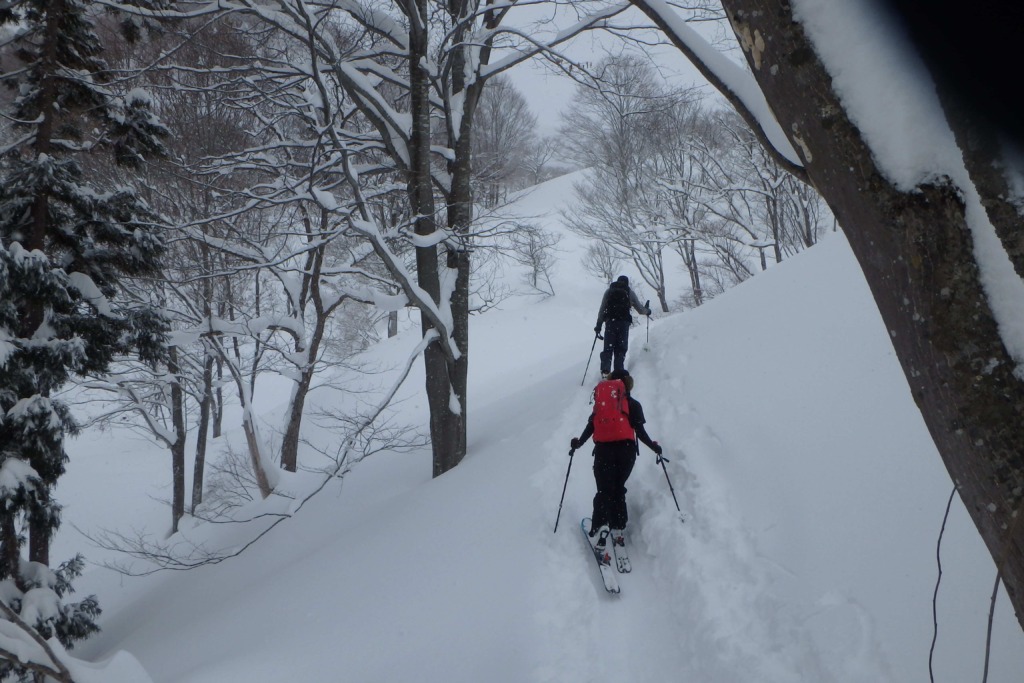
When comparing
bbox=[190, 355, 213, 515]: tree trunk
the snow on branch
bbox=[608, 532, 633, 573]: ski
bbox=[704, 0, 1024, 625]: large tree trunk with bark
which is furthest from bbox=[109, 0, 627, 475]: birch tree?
bbox=[190, 355, 213, 515]: tree trunk

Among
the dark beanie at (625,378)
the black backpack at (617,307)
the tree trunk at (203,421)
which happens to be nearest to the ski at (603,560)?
the dark beanie at (625,378)

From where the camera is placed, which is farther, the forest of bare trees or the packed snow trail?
the packed snow trail

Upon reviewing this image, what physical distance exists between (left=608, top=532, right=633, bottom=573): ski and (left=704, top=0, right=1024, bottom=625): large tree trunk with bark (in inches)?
145

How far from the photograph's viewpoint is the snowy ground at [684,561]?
328cm

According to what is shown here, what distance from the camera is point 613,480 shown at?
16.5 ft

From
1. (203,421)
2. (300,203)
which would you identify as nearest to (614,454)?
(300,203)

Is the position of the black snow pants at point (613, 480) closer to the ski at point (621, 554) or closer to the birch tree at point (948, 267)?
the ski at point (621, 554)

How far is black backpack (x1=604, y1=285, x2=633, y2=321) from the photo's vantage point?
8.75 meters

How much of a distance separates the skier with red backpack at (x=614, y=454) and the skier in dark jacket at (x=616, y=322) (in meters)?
3.53

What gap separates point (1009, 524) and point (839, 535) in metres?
2.72

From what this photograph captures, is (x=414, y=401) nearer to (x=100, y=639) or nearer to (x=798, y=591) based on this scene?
(x=100, y=639)

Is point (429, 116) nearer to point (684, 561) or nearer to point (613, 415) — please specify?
point (613, 415)

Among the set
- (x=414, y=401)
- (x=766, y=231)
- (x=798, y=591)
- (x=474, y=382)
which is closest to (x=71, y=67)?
(x=798, y=591)

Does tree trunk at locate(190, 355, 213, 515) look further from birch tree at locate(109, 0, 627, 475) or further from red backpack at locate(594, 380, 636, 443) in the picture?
red backpack at locate(594, 380, 636, 443)
